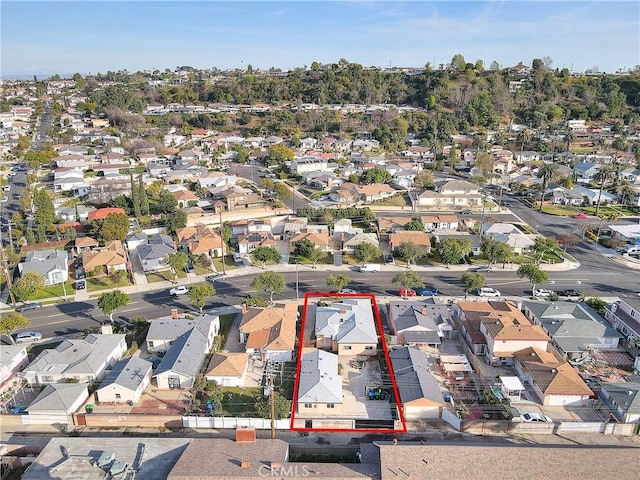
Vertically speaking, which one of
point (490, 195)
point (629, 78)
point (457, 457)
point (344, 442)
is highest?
point (629, 78)

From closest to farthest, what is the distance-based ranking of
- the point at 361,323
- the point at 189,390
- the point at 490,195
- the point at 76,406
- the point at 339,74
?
1. the point at 76,406
2. the point at 189,390
3. the point at 361,323
4. the point at 490,195
5. the point at 339,74

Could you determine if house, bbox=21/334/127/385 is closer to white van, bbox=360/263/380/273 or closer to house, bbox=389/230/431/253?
white van, bbox=360/263/380/273

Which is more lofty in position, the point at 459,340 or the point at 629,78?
the point at 629,78

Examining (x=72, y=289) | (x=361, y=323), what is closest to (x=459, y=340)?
(x=361, y=323)

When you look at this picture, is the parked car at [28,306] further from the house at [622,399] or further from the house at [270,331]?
the house at [622,399]

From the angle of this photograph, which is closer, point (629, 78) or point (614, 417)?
point (614, 417)

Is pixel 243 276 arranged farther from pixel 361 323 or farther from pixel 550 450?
pixel 550 450
